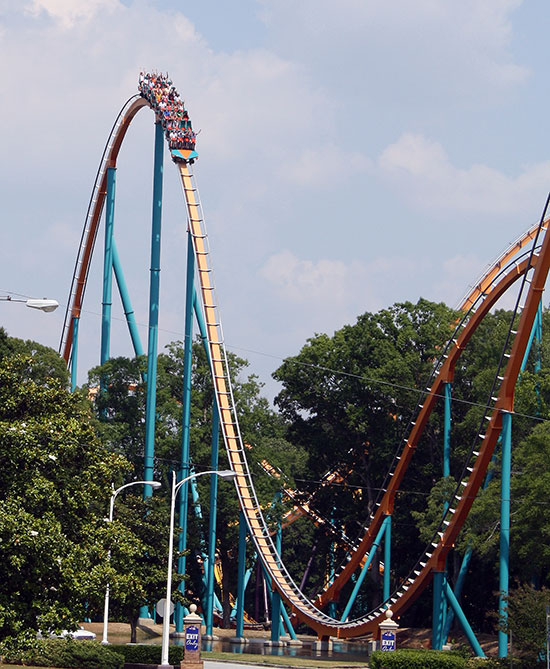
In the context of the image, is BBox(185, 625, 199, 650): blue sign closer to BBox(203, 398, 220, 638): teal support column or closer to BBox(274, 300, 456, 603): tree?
BBox(203, 398, 220, 638): teal support column

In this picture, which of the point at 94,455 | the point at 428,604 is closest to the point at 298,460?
the point at 428,604

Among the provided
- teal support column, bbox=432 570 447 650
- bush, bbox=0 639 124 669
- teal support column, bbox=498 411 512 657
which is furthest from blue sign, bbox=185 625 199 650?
teal support column, bbox=432 570 447 650

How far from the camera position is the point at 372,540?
50969mm

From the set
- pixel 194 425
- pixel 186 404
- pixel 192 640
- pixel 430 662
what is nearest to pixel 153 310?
pixel 186 404

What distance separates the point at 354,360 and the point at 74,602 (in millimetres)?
41260

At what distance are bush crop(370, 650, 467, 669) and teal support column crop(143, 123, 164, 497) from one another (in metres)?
16.1

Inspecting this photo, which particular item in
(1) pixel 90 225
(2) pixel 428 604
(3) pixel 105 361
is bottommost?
(2) pixel 428 604

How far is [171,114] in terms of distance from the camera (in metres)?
48.9

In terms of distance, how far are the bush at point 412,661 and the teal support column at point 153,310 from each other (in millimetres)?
16113

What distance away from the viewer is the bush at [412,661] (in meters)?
33.7

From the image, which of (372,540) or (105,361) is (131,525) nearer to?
(372,540)

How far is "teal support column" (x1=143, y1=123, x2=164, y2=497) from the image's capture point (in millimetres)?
48219

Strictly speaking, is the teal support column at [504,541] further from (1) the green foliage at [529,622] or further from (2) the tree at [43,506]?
(2) the tree at [43,506]

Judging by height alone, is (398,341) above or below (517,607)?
above
